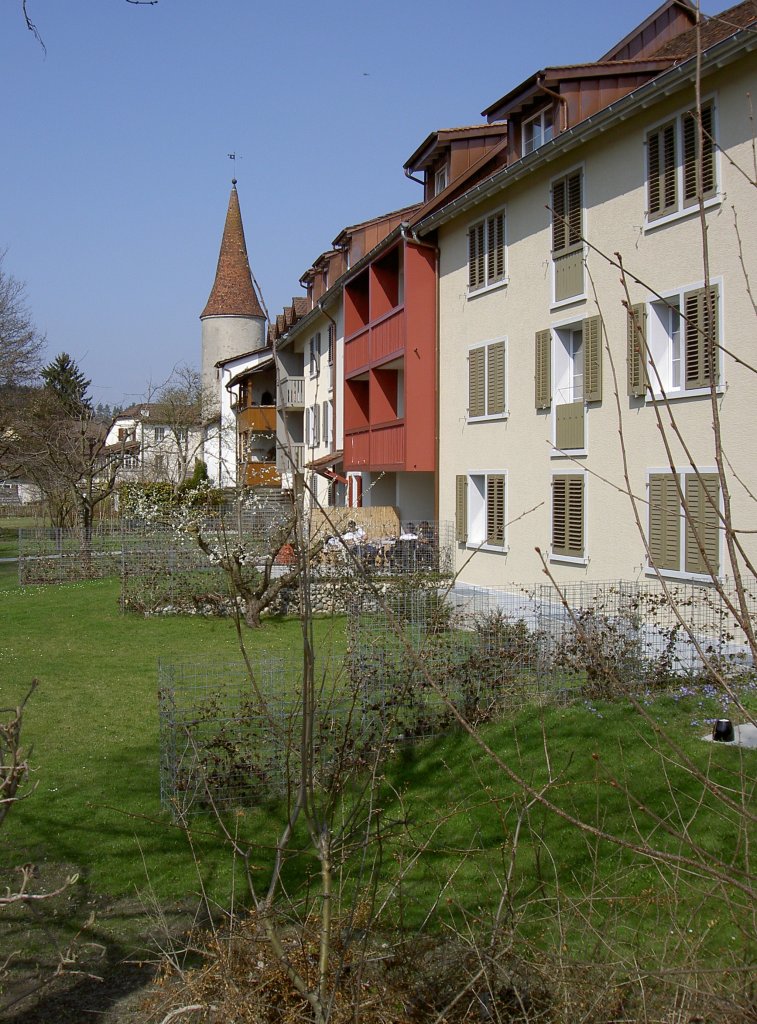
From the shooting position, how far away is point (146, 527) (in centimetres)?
2145

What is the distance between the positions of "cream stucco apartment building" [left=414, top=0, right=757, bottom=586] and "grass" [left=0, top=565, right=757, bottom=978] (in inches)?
155

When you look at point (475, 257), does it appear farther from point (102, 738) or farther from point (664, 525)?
point (102, 738)

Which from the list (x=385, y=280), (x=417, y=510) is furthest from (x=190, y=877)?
(x=385, y=280)

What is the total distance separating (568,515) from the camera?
16.8 metres

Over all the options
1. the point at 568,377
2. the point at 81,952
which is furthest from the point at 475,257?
the point at 81,952

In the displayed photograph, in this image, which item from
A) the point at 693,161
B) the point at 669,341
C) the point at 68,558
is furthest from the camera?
the point at 68,558

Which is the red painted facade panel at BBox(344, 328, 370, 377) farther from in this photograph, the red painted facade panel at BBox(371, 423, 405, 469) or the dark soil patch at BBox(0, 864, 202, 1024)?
the dark soil patch at BBox(0, 864, 202, 1024)

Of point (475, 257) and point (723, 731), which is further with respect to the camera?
point (475, 257)

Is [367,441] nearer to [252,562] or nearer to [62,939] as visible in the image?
[252,562]

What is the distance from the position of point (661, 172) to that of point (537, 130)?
4.92 meters

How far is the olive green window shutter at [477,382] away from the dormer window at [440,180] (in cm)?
501

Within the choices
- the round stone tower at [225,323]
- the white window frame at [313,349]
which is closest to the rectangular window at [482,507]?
the white window frame at [313,349]

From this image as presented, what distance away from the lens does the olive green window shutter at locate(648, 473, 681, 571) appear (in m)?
13.8

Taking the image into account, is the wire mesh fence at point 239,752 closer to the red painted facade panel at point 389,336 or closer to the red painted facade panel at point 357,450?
the red painted facade panel at point 389,336
